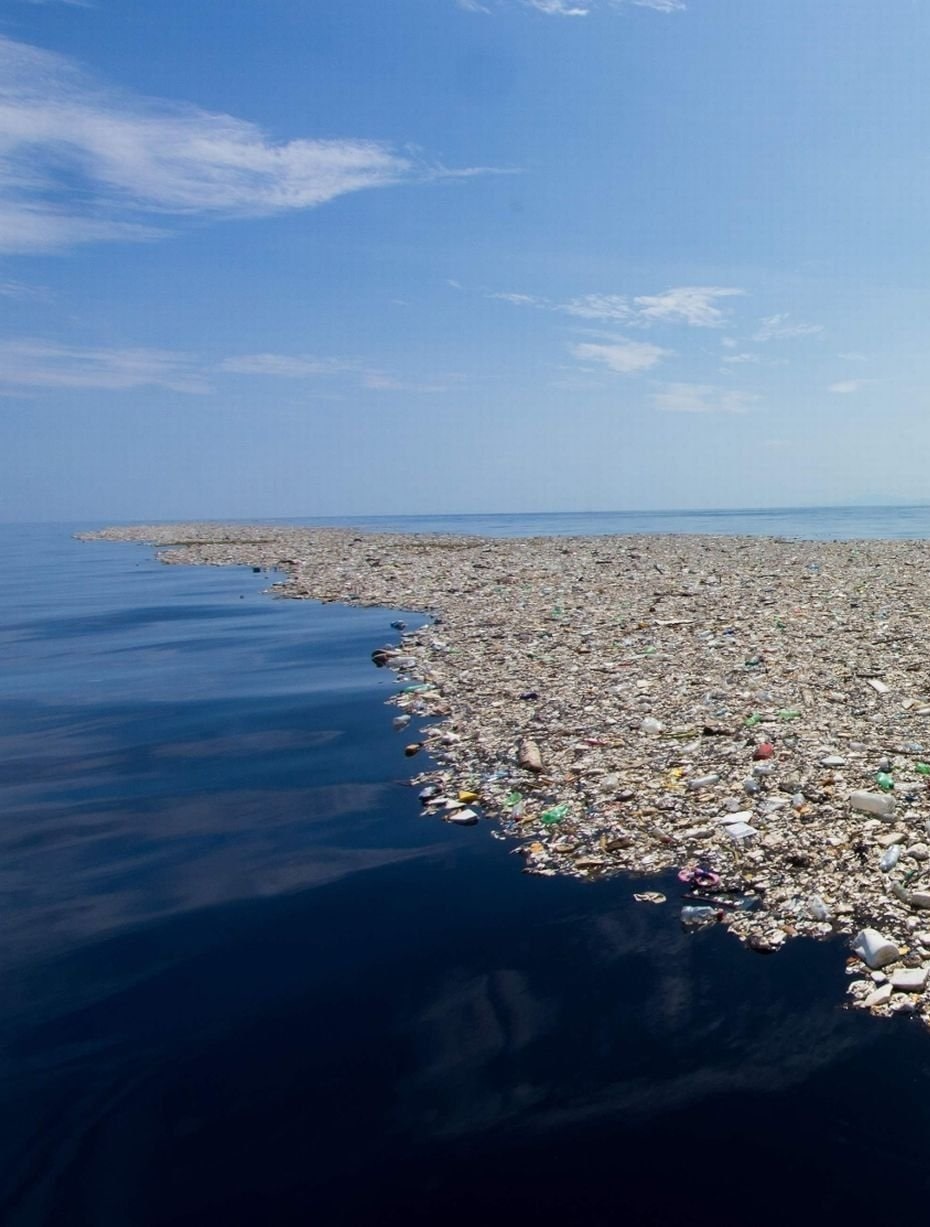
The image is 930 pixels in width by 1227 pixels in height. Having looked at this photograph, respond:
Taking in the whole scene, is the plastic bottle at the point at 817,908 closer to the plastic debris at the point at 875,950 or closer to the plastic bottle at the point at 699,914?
the plastic debris at the point at 875,950

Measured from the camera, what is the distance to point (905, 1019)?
4266 mm

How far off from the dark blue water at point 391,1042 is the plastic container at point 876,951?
13 centimetres

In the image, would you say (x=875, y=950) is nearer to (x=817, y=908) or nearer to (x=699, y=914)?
(x=817, y=908)

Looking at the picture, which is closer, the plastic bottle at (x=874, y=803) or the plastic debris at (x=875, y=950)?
the plastic debris at (x=875, y=950)

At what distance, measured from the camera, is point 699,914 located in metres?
5.39

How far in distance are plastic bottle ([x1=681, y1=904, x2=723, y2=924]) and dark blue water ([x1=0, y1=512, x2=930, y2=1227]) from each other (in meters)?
0.10

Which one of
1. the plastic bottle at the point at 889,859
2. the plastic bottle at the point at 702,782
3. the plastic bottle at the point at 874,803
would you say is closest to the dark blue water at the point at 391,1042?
the plastic bottle at the point at 889,859

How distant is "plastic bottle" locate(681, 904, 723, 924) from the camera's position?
17.5 feet

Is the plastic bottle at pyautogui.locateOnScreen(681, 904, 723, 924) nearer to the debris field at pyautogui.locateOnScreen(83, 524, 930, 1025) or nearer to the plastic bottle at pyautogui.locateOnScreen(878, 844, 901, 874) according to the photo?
the debris field at pyautogui.locateOnScreen(83, 524, 930, 1025)

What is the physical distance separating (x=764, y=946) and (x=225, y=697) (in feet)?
28.3

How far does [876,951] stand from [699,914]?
3.34 feet

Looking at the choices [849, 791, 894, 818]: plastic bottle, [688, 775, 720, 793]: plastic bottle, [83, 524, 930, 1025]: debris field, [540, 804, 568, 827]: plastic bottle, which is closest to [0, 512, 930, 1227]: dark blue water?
[83, 524, 930, 1025]: debris field

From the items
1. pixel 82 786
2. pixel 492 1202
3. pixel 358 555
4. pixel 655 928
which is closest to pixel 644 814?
pixel 655 928

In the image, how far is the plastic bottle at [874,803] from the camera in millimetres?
6250
